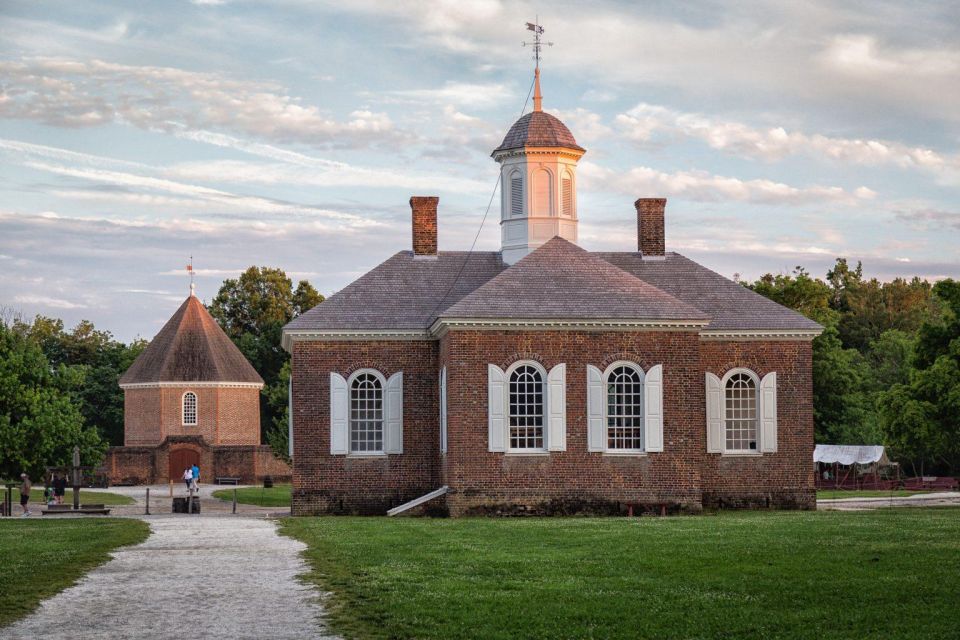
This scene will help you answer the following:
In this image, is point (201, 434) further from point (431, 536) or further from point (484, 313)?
point (431, 536)

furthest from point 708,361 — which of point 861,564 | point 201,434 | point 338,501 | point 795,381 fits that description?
point 201,434

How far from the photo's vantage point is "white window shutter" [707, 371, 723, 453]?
109 ft

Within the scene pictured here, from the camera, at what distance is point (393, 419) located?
33.1m

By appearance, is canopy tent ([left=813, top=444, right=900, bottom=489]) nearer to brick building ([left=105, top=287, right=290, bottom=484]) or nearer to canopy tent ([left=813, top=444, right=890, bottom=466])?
canopy tent ([left=813, top=444, right=890, bottom=466])

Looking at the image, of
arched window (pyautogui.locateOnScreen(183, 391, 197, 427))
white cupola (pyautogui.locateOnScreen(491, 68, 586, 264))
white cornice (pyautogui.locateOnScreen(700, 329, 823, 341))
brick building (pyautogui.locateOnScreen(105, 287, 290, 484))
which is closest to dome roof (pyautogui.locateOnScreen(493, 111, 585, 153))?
white cupola (pyautogui.locateOnScreen(491, 68, 586, 264))

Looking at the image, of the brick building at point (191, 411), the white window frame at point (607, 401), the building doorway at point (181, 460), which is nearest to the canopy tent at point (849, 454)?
the brick building at point (191, 411)

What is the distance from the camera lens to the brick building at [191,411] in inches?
2493

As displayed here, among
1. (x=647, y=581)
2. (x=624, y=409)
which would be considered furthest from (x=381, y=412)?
(x=647, y=581)

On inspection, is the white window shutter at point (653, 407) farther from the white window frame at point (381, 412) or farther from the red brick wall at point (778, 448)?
the white window frame at point (381, 412)

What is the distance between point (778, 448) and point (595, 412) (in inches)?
232

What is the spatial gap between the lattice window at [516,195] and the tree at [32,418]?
13785 mm

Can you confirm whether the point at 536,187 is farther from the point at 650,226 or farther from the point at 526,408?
the point at 526,408

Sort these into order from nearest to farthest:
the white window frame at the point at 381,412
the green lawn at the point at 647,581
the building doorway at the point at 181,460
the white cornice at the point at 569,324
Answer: the green lawn at the point at 647,581
the white cornice at the point at 569,324
the white window frame at the point at 381,412
the building doorway at the point at 181,460

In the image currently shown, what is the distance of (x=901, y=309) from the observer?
295 ft
